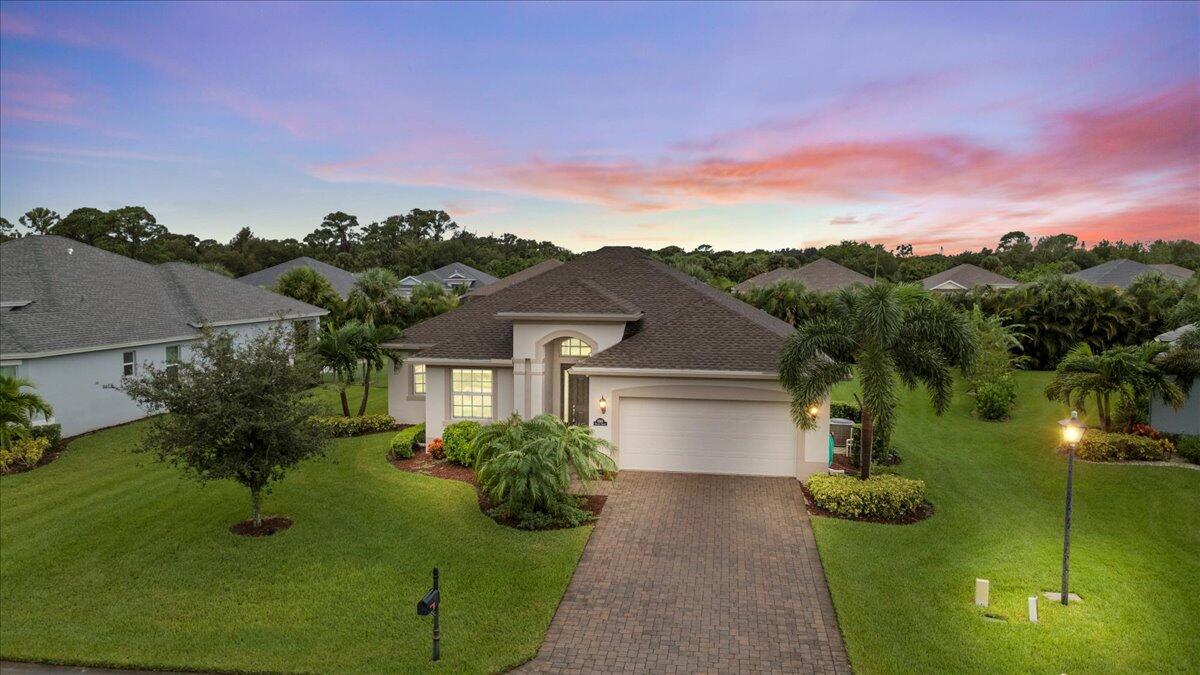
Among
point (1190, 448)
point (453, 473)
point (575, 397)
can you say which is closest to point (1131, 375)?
point (1190, 448)

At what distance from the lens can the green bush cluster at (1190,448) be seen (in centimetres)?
1647

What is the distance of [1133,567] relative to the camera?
10.8 meters

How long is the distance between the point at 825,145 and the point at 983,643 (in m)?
20.4

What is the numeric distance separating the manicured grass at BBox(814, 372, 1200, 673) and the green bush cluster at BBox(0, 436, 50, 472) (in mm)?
19916

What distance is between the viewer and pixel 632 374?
1587cm

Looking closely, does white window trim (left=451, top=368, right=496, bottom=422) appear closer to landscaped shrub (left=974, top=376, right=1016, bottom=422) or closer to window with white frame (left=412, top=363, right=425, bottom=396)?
window with white frame (left=412, top=363, right=425, bottom=396)

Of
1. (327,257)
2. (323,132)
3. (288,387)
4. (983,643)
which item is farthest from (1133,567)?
(327,257)

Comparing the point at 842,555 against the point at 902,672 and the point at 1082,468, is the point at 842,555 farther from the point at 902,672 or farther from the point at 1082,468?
the point at 1082,468

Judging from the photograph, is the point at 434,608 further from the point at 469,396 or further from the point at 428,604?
the point at 469,396

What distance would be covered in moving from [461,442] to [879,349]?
10736mm

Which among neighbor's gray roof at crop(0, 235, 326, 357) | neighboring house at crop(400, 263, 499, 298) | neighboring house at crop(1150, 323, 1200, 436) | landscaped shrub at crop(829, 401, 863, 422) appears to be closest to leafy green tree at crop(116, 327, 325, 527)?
neighbor's gray roof at crop(0, 235, 326, 357)

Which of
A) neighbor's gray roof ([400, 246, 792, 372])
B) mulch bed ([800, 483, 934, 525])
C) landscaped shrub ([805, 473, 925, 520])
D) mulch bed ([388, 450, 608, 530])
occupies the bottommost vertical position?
mulch bed ([800, 483, 934, 525])

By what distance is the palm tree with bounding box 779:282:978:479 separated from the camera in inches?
507

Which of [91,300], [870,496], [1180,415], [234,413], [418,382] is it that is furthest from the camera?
[91,300]
